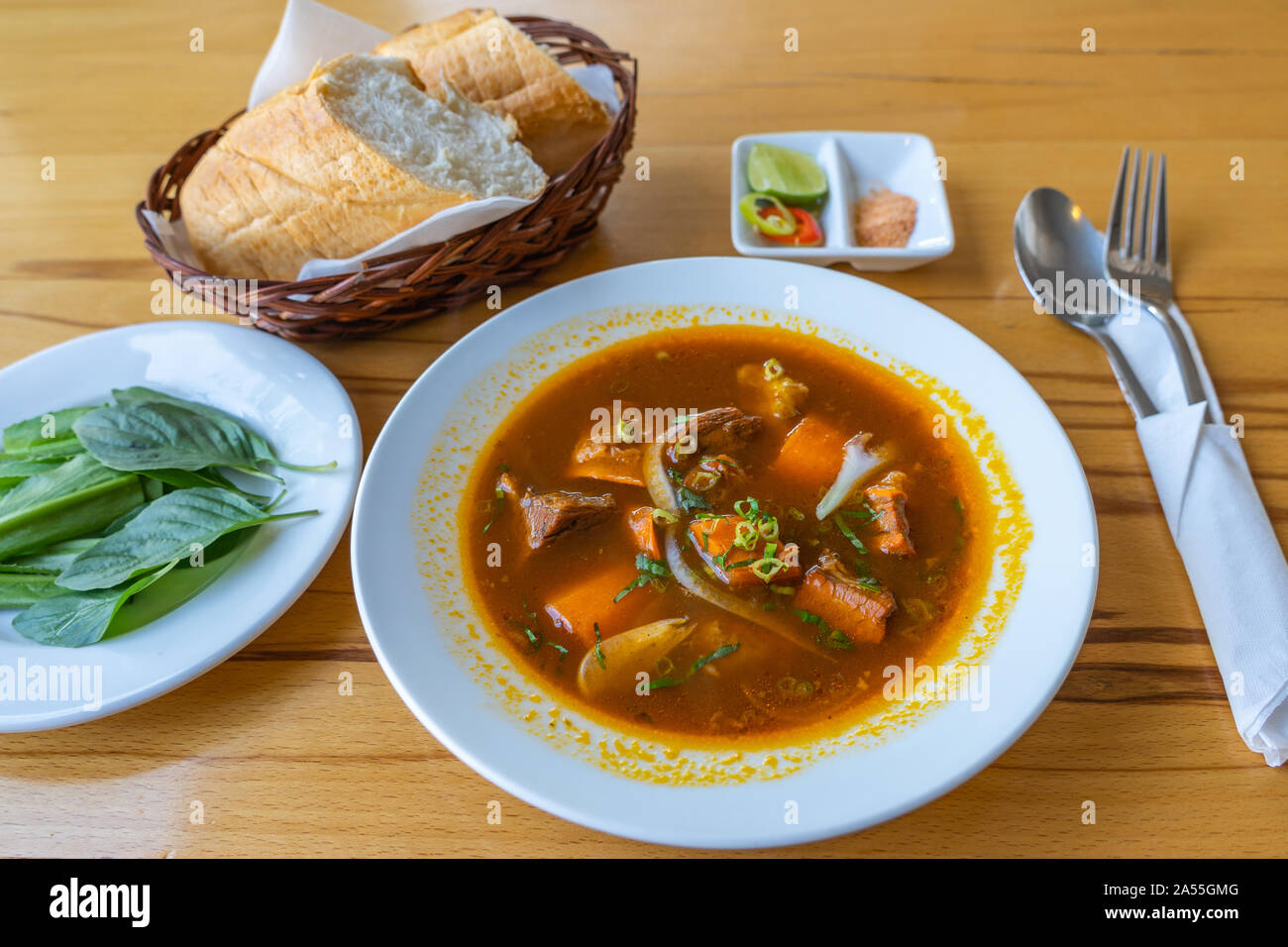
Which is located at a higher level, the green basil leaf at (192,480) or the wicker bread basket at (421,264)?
the wicker bread basket at (421,264)

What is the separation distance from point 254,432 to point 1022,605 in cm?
193

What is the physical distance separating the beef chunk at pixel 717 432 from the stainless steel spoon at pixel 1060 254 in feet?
3.43

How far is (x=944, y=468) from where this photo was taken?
2.30m

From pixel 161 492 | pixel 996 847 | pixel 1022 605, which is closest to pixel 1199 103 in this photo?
pixel 1022 605

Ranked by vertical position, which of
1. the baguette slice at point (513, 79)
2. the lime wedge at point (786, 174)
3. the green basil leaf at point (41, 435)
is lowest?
the green basil leaf at point (41, 435)

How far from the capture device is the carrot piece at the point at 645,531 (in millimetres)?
2178

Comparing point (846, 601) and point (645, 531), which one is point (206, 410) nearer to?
point (645, 531)

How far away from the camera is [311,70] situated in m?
2.84

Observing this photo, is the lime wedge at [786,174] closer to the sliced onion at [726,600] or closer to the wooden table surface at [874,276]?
the wooden table surface at [874,276]

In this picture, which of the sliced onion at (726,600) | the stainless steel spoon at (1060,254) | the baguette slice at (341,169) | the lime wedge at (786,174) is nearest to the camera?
the sliced onion at (726,600)

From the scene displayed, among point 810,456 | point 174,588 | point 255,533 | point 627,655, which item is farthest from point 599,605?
point 174,588

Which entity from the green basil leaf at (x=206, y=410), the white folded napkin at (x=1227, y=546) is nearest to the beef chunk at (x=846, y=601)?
the white folded napkin at (x=1227, y=546)

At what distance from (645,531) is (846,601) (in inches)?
19.7

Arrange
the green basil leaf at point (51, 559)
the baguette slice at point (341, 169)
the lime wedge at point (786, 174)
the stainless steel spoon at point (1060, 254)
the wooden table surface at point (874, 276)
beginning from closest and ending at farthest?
the wooden table surface at point (874, 276) → the green basil leaf at point (51, 559) → the baguette slice at point (341, 169) → the stainless steel spoon at point (1060, 254) → the lime wedge at point (786, 174)
